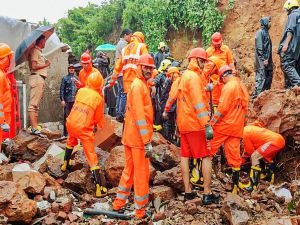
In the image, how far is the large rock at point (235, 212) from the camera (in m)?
5.43

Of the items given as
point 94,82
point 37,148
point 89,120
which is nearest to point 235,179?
point 89,120

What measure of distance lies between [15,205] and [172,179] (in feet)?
7.67

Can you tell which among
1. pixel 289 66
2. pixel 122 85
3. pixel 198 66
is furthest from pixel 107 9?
pixel 198 66

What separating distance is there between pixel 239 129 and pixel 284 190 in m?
1.24

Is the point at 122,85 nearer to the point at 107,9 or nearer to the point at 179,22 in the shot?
the point at 179,22

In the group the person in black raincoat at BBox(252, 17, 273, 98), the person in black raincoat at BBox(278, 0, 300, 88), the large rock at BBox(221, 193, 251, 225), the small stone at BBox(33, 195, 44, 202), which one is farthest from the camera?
the person in black raincoat at BBox(252, 17, 273, 98)

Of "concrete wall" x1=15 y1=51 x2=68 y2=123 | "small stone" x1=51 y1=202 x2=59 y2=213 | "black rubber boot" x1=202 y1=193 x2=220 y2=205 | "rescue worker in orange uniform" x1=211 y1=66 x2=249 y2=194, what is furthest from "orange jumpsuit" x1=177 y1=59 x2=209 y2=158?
"concrete wall" x1=15 y1=51 x2=68 y2=123

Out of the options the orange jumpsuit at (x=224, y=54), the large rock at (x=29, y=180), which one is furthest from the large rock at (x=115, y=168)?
the orange jumpsuit at (x=224, y=54)

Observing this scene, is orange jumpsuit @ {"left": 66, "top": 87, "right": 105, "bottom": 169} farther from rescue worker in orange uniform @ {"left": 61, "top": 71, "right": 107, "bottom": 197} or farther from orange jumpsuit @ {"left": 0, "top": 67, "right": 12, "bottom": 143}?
orange jumpsuit @ {"left": 0, "top": 67, "right": 12, "bottom": 143}

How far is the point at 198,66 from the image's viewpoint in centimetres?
644

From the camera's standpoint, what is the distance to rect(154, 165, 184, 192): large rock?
667 centimetres

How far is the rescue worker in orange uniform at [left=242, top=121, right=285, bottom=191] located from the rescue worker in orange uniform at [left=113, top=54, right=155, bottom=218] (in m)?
1.99

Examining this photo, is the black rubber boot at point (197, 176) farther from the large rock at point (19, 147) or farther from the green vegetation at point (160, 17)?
the green vegetation at point (160, 17)

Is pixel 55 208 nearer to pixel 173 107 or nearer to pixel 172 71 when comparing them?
pixel 173 107
